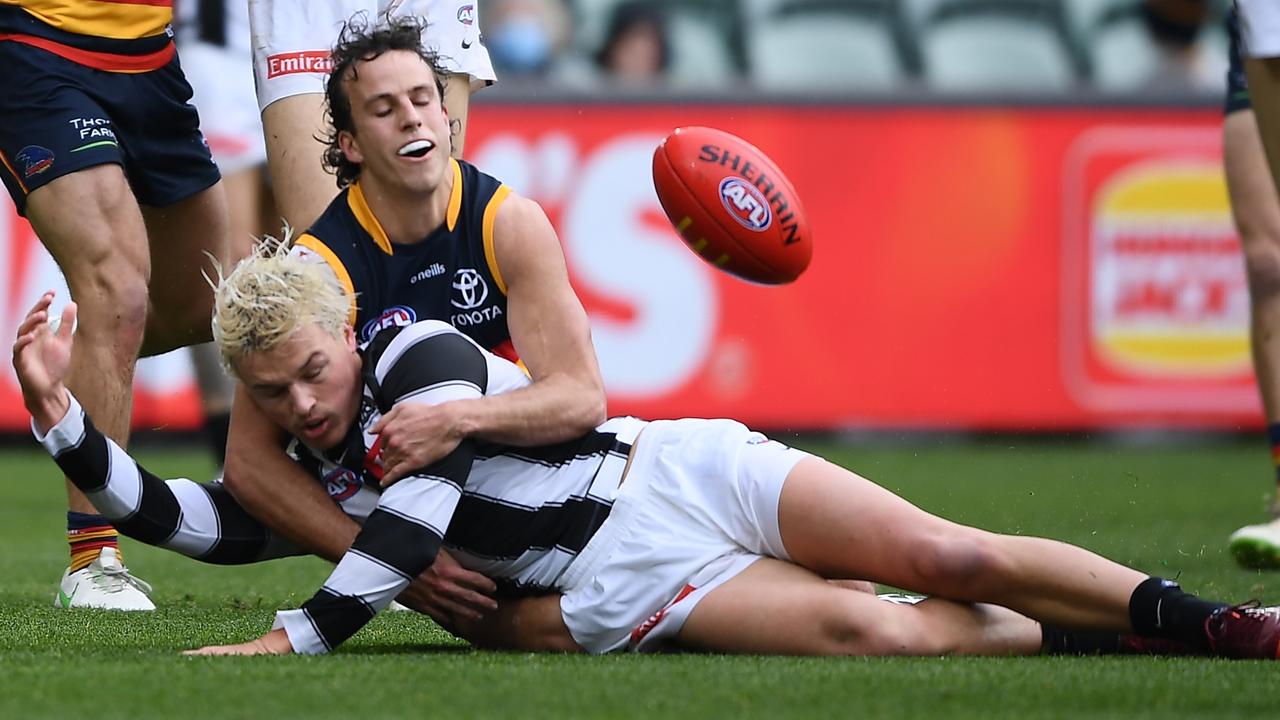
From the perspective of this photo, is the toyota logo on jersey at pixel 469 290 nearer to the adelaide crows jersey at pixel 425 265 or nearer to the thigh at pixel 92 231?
the adelaide crows jersey at pixel 425 265

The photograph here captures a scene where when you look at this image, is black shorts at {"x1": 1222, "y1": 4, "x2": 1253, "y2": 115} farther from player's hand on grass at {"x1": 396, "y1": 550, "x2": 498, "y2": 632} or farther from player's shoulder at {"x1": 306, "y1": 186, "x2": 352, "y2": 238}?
player's hand on grass at {"x1": 396, "y1": 550, "x2": 498, "y2": 632}

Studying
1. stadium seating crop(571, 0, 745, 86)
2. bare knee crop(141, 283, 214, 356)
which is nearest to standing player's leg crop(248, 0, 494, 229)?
bare knee crop(141, 283, 214, 356)

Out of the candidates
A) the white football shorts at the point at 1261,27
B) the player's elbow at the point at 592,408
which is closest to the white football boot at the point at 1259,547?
the white football shorts at the point at 1261,27

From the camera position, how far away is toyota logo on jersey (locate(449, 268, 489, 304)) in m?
3.90

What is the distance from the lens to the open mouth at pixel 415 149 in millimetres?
3881

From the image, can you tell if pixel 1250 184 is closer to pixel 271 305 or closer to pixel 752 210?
pixel 752 210

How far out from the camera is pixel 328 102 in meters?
4.11

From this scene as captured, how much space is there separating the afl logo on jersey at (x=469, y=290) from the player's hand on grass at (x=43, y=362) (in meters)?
0.75

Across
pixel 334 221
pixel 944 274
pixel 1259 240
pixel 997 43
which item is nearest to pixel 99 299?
pixel 334 221

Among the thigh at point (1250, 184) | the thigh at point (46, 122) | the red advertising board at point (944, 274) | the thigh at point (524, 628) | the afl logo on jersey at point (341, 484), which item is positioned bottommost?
the red advertising board at point (944, 274)

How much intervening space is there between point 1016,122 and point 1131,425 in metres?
1.56

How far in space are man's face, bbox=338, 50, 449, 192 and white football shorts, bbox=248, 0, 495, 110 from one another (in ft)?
3.35

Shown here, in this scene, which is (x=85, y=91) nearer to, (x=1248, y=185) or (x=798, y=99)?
(x=1248, y=185)

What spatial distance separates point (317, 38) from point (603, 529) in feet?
6.46
